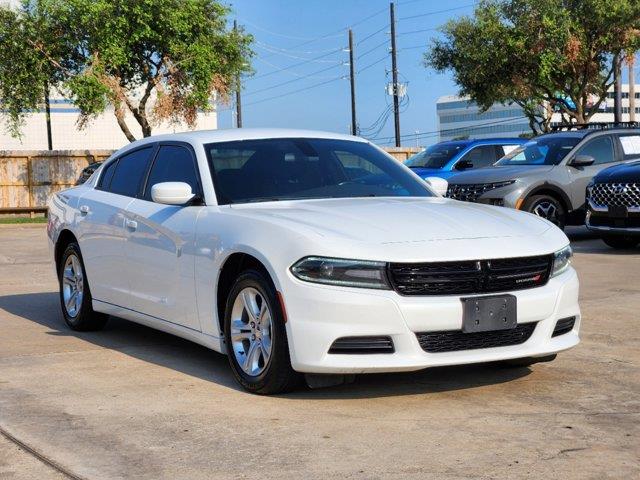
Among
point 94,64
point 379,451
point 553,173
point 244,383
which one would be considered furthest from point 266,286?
point 94,64

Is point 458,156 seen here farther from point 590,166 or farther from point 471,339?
point 471,339

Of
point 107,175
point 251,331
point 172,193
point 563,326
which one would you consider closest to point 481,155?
point 107,175

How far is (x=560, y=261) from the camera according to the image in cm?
609

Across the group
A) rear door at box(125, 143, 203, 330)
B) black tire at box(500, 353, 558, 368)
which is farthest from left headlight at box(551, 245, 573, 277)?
rear door at box(125, 143, 203, 330)

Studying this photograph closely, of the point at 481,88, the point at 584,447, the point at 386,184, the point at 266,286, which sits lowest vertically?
the point at 584,447

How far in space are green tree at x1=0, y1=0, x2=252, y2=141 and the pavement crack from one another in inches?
1151

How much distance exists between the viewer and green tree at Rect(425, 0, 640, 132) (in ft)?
109

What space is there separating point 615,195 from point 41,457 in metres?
10.7

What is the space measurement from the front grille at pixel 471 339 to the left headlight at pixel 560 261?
15.1 inches

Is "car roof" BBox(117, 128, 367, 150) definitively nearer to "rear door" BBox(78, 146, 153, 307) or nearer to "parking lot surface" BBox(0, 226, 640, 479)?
"rear door" BBox(78, 146, 153, 307)

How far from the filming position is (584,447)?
4742 mm

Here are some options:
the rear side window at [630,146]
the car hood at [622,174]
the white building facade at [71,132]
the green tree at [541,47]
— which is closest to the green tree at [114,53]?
the green tree at [541,47]

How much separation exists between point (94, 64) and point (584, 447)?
3086cm

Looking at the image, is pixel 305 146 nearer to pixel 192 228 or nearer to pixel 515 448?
pixel 192 228
